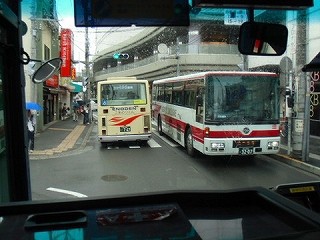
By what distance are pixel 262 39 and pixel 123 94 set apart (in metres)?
11.5

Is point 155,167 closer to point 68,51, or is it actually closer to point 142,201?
point 142,201

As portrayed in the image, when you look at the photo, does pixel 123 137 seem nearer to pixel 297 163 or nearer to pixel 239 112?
pixel 239 112

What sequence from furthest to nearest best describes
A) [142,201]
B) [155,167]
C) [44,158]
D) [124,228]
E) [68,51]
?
[68,51]
[44,158]
[155,167]
[142,201]
[124,228]

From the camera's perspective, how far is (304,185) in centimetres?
324

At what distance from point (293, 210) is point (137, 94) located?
12.4 m

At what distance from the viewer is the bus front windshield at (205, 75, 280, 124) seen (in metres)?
9.57

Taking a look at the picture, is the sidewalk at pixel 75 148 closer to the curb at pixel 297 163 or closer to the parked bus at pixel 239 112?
the curb at pixel 297 163

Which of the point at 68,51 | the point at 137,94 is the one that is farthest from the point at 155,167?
the point at 68,51

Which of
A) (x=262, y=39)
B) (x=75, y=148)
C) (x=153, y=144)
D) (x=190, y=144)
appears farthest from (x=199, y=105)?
(x=262, y=39)

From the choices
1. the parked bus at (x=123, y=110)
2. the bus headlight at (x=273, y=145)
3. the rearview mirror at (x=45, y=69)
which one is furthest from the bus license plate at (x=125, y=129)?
the rearview mirror at (x=45, y=69)

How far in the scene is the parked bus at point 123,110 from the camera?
45.6ft

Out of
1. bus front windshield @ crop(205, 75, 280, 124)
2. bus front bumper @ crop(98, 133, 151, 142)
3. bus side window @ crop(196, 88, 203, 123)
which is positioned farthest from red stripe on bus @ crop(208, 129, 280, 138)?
bus front bumper @ crop(98, 133, 151, 142)

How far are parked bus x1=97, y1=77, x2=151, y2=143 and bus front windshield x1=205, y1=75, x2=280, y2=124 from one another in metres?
4.79

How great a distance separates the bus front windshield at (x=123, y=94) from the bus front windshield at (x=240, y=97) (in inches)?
194
